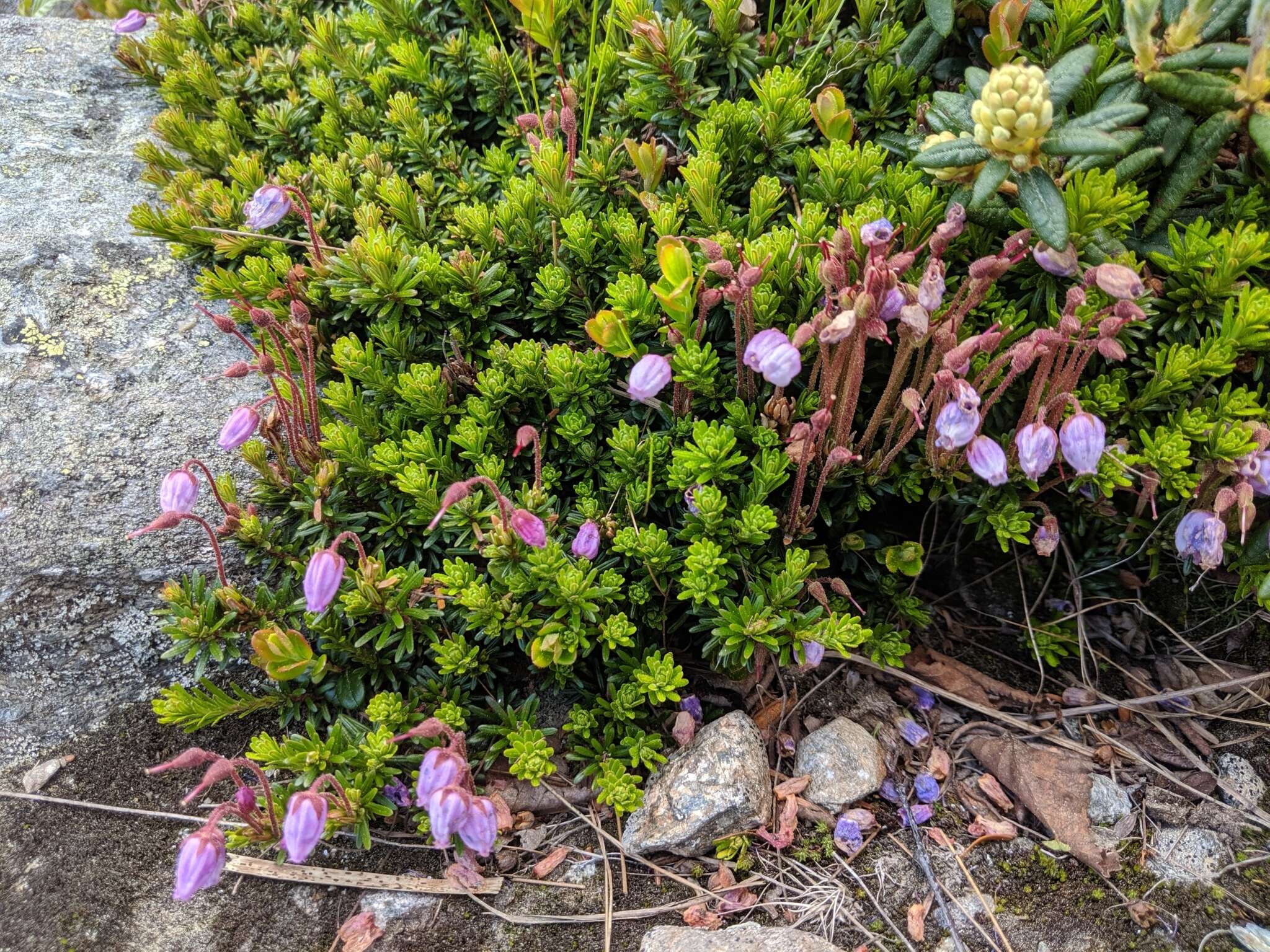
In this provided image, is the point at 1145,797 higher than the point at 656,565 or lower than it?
lower

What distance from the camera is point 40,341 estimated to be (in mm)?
2914

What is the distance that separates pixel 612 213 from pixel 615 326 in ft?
2.01

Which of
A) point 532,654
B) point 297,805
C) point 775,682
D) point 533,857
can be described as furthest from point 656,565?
point 297,805

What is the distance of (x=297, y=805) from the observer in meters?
1.81

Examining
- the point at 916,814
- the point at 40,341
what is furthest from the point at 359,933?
the point at 40,341

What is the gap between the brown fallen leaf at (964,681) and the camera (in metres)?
2.65

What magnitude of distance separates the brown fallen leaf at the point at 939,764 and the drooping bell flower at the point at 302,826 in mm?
1613

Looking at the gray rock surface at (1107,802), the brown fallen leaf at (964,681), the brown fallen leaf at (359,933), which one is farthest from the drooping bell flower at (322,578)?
the gray rock surface at (1107,802)

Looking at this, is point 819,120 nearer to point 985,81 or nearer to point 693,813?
point 985,81

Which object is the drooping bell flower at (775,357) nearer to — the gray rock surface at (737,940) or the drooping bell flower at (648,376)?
the drooping bell flower at (648,376)

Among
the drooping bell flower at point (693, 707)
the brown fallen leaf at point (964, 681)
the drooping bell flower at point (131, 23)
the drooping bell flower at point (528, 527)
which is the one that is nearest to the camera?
the drooping bell flower at point (528, 527)

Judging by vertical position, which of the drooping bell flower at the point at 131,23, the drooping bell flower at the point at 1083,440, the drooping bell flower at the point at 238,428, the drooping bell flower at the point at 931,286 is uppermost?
the drooping bell flower at the point at 131,23

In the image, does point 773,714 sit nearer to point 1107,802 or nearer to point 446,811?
point 1107,802

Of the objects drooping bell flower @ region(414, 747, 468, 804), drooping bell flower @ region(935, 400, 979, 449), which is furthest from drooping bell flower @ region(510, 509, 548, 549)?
drooping bell flower @ region(935, 400, 979, 449)
